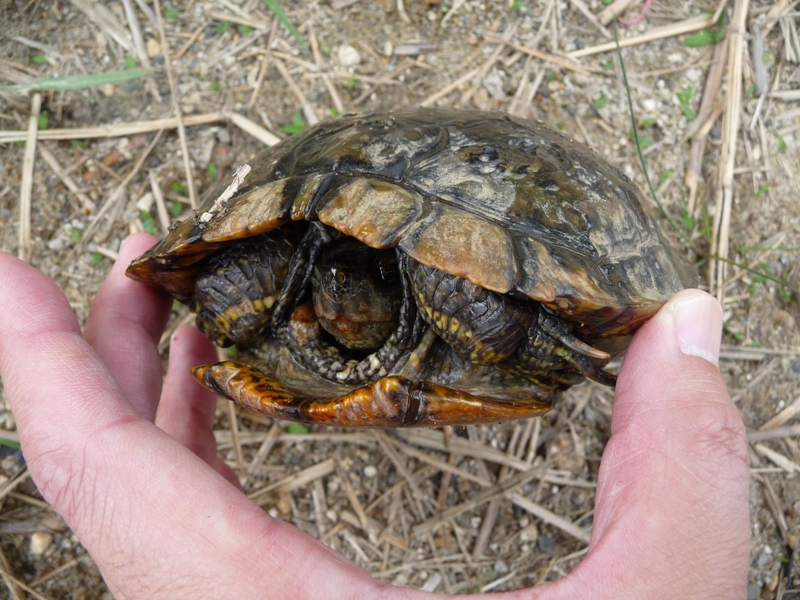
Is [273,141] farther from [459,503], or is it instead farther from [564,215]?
[459,503]

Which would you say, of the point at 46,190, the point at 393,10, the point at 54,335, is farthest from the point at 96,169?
the point at 393,10

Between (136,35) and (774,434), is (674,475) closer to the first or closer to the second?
(774,434)

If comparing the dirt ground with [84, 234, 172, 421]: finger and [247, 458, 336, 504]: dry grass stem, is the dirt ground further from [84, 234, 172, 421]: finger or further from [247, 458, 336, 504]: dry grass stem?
[84, 234, 172, 421]: finger

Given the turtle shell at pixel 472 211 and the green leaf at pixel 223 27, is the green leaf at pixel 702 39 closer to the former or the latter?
the turtle shell at pixel 472 211

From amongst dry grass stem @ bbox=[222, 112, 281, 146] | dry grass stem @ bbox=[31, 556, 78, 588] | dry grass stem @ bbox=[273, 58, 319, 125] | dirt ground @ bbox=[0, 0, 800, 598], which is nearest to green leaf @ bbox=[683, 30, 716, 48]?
dirt ground @ bbox=[0, 0, 800, 598]

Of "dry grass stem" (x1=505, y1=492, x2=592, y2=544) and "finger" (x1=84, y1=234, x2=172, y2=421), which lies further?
"dry grass stem" (x1=505, y1=492, x2=592, y2=544)

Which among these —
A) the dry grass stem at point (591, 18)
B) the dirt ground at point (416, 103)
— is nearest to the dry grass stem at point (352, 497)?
the dirt ground at point (416, 103)
